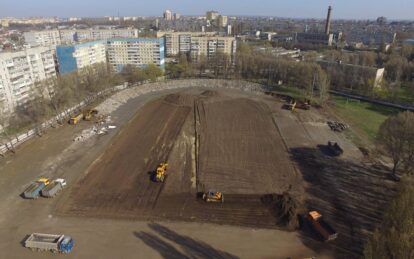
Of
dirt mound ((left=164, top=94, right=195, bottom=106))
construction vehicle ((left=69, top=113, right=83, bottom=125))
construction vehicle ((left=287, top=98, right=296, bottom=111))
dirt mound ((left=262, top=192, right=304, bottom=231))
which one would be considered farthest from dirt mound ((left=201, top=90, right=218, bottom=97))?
dirt mound ((left=262, top=192, right=304, bottom=231))

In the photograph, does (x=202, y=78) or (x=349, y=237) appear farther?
(x=202, y=78)

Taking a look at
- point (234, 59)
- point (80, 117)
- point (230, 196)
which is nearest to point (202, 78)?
point (234, 59)

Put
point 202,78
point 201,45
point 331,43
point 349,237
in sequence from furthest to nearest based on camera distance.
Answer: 1. point 331,43
2. point 201,45
3. point 202,78
4. point 349,237

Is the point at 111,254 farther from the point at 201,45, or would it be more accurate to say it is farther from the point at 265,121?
the point at 201,45

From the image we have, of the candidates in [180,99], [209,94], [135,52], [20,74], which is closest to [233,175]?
[180,99]

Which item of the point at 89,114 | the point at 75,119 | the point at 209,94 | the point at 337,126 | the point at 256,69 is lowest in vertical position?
the point at 337,126

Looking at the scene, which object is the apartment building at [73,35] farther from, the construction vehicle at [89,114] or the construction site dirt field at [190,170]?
the construction site dirt field at [190,170]

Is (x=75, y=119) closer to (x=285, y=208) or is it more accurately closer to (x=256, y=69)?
(x=285, y=208)
